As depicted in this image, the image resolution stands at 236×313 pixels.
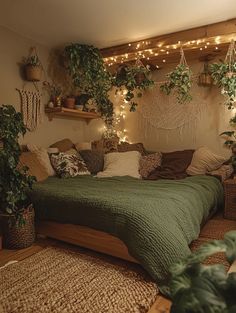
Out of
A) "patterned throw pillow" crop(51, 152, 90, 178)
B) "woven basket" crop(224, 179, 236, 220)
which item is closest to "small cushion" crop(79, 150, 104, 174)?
"patterned throw pillow" crop(51, 152, 90, 178)

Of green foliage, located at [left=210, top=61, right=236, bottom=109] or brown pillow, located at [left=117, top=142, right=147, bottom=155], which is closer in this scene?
green foliage, located at [left=210, top=61, right=236, bottom=109]

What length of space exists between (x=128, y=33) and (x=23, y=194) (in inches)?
88.0

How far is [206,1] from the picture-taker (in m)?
2.38

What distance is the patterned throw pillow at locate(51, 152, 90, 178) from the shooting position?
3.19m

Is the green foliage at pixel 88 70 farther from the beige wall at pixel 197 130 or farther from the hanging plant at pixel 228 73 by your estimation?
the hanging plant at pixel 228 73

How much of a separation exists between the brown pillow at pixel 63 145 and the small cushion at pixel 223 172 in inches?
78.5

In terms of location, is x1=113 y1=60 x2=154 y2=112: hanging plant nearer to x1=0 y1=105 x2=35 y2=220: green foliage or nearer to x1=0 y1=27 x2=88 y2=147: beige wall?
x1=0 y1=27 x2=88 y2=147: beige wall

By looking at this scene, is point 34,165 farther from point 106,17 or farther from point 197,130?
point 197,130

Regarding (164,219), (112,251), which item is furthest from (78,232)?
(164,219)

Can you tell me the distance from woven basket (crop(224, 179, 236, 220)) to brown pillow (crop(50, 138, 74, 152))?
2197 millimetres

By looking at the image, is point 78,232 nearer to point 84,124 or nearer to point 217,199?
point 217,199

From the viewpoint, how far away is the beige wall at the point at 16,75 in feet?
10.0

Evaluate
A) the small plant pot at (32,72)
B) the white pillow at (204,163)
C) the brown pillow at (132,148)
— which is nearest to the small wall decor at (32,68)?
the small plant pot at (32,72)

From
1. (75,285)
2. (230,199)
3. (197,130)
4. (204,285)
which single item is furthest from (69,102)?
(204,285)
